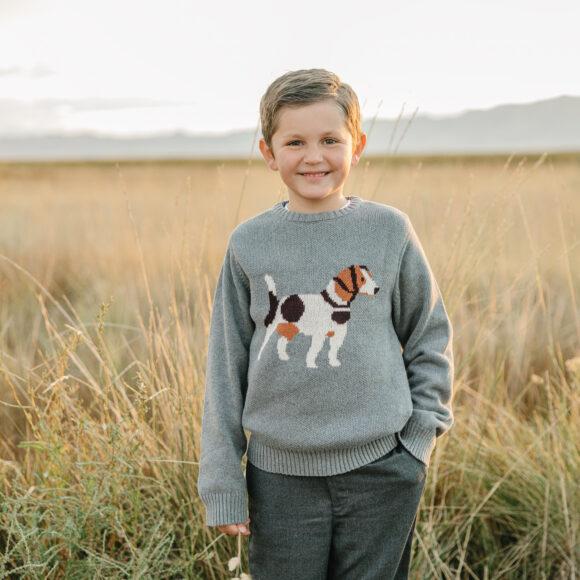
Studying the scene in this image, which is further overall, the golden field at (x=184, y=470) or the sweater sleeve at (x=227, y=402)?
the golden field at (x=184, y=470)

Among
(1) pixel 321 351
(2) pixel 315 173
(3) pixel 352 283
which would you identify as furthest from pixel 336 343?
(2) pixel 315 173

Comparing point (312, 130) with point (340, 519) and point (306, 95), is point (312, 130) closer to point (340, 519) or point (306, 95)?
point (306, 95)

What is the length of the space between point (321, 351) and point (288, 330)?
0.09 meters

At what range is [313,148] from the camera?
1.40 m

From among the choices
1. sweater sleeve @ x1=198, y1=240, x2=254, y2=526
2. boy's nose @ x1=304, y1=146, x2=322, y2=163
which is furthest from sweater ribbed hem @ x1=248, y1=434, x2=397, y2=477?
boy's nose @ x1=304, y1=146, x2=322, y2=163

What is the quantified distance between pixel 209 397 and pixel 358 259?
0.51 m

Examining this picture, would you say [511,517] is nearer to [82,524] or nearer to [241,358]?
[241,358]

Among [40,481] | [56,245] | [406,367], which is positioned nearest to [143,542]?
[40,481]

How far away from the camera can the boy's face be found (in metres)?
1.39

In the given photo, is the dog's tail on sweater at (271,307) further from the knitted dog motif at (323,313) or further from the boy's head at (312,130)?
the boy's head at (312,130)

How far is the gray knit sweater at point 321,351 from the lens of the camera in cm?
139

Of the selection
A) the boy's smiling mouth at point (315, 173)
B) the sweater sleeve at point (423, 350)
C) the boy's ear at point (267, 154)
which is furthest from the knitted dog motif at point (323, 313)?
the boy's ear at point (267, 154)

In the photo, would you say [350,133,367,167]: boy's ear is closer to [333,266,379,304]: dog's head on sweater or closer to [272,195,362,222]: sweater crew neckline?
[272,195,362,222]: sweater crew neckline

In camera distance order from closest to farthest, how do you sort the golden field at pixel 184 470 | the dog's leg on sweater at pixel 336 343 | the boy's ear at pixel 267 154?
the dog's leg on sweater at pixel 336 343, the boy's ear at pixel 267 154, the golden field at pixel 184 470
